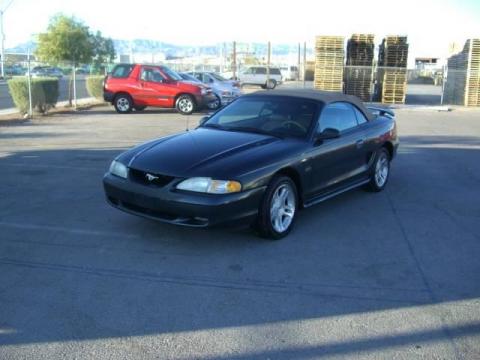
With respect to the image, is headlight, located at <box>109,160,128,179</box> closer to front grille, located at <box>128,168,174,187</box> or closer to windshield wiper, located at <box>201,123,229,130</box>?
front grille, located at <box>128,168,174,187</box>

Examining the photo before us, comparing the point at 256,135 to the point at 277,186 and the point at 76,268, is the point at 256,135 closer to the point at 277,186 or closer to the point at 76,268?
the point at 277,186

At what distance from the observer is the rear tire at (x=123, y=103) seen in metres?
19.2

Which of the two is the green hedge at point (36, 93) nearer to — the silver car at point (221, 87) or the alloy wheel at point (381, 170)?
the silver car at point (221, 87)

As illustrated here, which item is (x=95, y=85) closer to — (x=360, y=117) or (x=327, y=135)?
(x=360, y=117)

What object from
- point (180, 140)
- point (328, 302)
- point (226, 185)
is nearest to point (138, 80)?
point (180, 140)

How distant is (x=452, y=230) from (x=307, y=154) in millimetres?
1838

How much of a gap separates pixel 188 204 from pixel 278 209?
3.42ft

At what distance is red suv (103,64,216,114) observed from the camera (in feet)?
62.5

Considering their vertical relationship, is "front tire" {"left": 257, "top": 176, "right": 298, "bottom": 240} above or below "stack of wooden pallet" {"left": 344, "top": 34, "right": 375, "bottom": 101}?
below

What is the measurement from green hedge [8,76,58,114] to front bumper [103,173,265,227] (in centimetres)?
1317

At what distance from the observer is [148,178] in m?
5.27

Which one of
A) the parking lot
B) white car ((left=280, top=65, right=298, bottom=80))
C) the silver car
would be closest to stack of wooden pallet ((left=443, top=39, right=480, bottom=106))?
the silver car

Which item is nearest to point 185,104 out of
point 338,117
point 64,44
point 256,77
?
point 64,44

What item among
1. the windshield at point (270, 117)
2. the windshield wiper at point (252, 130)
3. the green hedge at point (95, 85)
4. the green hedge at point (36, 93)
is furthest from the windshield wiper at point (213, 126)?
the green hedge at point (95, 85)
